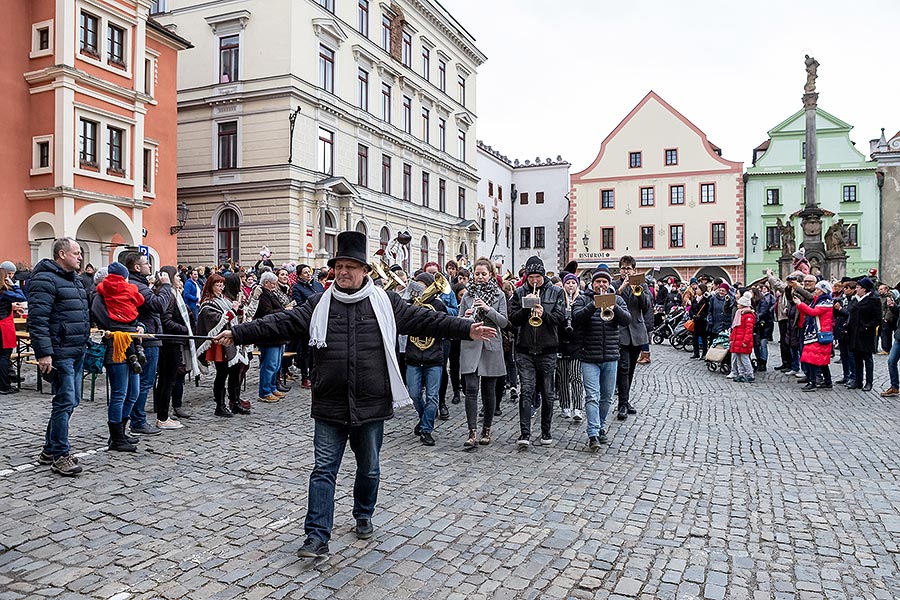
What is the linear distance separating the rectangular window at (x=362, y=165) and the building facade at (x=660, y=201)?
20095mm

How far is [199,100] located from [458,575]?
3251 cm

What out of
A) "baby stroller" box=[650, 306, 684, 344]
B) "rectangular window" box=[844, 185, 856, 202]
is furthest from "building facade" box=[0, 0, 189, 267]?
"rectangular window" box=[844, 185, 856, 202]

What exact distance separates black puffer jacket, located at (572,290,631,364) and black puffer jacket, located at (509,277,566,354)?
10.0 inches

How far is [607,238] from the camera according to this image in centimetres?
5072

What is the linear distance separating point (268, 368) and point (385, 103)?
3029 centimetres

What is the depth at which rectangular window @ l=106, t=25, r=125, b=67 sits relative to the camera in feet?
76.9

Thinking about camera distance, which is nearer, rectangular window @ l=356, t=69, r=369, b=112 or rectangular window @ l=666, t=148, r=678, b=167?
rectangular window @ l=356, t=69, r=369, b=112

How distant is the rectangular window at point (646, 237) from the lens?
49.4 metres

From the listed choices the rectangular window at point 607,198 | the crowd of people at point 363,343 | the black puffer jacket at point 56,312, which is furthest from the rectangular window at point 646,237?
the black puffer jacket at point 56,312

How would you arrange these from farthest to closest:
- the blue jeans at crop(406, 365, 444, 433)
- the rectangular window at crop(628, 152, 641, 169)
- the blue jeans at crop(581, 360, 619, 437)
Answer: the rectangular window at crop(628, 152, 641, 169) < the blue jeans at crop(406, 365, 444, 433) < the blue jeans at crop(581, 360, 619, 437)

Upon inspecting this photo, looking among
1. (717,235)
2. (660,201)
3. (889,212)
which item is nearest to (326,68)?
(660,201)

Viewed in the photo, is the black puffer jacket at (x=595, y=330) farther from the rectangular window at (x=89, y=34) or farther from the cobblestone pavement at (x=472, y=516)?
the rectangular window at (x=89, y=34)

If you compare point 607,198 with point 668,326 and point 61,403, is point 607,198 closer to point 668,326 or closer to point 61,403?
point 668,326

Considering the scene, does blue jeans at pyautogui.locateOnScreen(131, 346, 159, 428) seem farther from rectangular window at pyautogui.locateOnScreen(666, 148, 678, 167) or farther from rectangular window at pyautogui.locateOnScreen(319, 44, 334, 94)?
rectangular window at pyautogui.locateOnScreen(666, 148, 678, 167)
